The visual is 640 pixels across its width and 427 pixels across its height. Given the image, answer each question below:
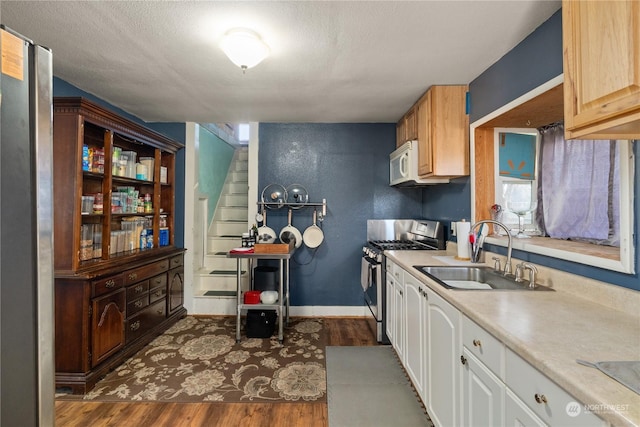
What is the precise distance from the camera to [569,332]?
102 cm

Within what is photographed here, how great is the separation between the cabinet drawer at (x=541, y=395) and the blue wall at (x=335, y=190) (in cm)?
273

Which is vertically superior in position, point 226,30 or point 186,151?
point 226,30

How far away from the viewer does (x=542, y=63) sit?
5.56ft

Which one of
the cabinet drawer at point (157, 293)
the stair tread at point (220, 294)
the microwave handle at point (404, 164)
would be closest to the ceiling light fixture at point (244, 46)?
the microwave handle at point (404, 164)

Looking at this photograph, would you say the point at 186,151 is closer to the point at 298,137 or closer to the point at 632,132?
the point at 298,137

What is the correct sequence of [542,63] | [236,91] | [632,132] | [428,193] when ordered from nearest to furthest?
[632,132] → [542,63] → [236,91] → [428,193]

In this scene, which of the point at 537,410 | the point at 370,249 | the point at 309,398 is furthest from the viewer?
the point at 370,249

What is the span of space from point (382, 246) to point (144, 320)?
245 cm

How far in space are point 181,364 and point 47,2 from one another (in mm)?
2619

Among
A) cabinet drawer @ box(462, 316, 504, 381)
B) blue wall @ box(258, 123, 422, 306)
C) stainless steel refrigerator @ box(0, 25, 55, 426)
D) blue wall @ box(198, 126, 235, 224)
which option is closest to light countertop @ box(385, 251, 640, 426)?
cabinet drawer @ box(462, 316, 504, 381)

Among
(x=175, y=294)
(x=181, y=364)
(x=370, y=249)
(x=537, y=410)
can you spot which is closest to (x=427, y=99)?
(x=370, y=249)

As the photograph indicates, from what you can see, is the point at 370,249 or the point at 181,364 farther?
the point at 370,249

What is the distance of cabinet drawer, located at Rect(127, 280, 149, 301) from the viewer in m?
2.62

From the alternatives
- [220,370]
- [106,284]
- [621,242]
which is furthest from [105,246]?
[621,242]
